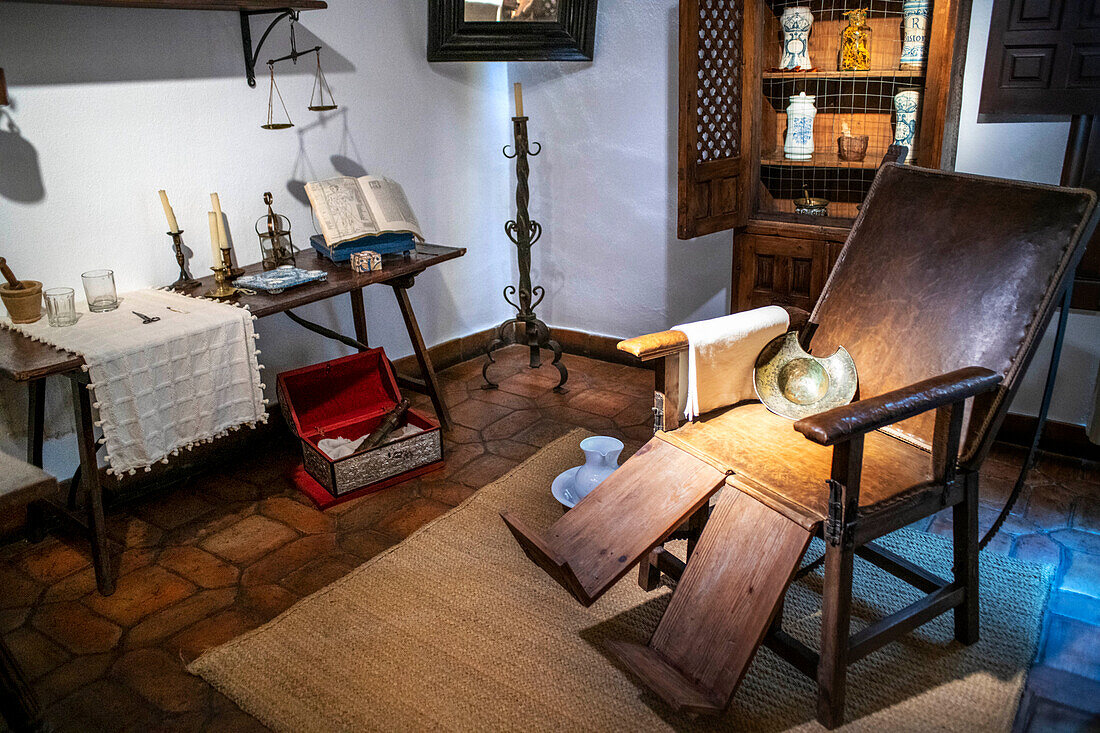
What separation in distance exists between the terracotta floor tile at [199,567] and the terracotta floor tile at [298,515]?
29 centimetres

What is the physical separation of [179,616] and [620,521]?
1.38 m

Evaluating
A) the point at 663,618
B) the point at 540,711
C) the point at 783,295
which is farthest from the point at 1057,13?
the point at 540,711

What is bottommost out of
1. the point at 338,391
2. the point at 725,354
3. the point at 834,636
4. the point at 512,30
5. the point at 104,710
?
the point at 104,710

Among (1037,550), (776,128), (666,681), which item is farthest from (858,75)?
(666,681)

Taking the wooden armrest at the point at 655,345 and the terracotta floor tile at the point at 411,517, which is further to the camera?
the terracotta floor tile at the point at 411,517

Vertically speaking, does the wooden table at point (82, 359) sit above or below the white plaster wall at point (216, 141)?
below

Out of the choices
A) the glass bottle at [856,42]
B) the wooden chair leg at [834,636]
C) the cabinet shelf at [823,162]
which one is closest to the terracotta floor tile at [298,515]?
the wooden chair leg at [834,636]

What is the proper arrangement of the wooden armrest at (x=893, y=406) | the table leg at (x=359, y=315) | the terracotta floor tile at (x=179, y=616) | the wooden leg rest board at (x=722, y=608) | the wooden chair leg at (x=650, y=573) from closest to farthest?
the wooden armrest at (x=893, y=406) → the wooden leg rest board at (x=722, y=608) → the terracotta floor tile at (x=179, y=616) → the wooden chair leg at (x=650, y=573) → the table leg at (x=359, y=315)

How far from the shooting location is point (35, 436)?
293 centimetres

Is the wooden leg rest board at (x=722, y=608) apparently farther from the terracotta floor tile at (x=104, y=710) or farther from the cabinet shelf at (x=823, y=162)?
the cabinet shelf at (x=823, y=162)

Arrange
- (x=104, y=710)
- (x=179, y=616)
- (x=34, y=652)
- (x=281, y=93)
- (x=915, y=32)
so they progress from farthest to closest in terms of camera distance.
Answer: (x=281, y=93)
(x=915, y=32)
(x=179, y=616)
(x=34, y=652)
(x=104, y=710)

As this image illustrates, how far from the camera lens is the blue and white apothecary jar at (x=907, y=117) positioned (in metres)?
3.34

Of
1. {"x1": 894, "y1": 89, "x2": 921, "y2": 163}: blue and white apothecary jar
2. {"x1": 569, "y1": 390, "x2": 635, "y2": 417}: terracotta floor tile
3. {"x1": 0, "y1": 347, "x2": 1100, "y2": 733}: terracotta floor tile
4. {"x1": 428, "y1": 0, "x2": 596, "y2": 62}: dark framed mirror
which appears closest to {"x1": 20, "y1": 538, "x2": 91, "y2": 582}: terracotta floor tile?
{"x1": 0, "y1": 347, "x2": 1100, "y2": 733}: terracotta floor tile

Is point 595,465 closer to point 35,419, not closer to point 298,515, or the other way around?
point 298,515
